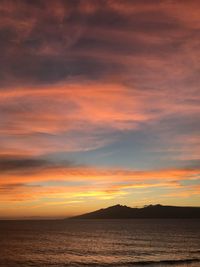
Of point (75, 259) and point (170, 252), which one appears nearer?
point (75, 259)

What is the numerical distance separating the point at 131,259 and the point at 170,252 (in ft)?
48.9

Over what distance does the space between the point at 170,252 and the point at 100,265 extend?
2463cm

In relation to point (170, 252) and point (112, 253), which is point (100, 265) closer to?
point (112, 253)

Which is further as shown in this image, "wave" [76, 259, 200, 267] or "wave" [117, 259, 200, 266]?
"wave" [117, 259, 200, 266]

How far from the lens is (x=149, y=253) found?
257 feet

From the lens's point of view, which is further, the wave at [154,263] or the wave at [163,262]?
the wave at [163,262]

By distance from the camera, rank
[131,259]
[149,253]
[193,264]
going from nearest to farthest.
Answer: [193,264], [131,259], [149,253]

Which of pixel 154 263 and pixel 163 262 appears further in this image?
pixel 163 262

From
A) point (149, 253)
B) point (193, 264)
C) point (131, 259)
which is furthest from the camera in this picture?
point (149, 253)

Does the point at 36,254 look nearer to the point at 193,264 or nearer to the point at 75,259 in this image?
the point at 75,259

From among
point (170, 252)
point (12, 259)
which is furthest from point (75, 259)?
point (170, 252)

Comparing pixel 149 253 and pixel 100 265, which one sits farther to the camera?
pixel 149 253

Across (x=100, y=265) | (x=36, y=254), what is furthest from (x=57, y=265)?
(x=36, y=254)

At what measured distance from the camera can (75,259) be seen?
233 ft
